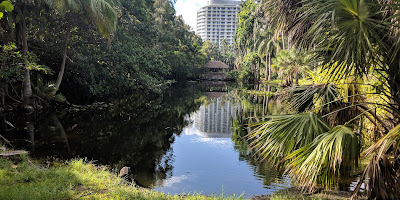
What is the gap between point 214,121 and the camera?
1655 centimetres

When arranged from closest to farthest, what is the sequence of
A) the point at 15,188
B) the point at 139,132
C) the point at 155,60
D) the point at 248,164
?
the point at 15,188, the point at 248,164, the point at 139,132, the point at 155,60

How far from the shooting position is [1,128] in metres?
11.7

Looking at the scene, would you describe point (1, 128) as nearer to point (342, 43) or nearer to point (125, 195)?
point (125, 195)

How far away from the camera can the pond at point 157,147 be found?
7591mm

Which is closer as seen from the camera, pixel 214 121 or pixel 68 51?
pixel 214 121

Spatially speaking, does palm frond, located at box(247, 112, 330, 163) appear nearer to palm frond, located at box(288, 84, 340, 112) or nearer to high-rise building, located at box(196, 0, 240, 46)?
palm frond, located at box(288, 84, 340, 112)

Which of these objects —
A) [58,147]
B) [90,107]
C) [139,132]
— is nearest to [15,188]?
[58,147]

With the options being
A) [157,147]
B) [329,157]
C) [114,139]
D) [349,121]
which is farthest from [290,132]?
[114,139]

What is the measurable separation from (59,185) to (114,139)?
20.5ft

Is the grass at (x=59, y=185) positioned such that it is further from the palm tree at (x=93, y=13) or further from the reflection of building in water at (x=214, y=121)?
the palm tree at (x=93, y=13)

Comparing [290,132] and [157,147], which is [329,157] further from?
[157,147]

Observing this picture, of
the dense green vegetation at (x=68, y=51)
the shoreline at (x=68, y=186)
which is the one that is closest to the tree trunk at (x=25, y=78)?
the dense green vegetation at (x=68, y=51)

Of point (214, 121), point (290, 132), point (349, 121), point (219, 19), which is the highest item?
point (219, 19)

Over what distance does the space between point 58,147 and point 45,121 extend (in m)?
4.74
